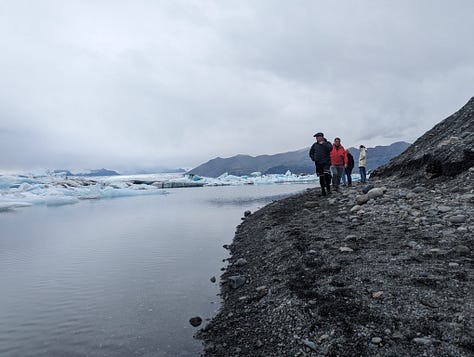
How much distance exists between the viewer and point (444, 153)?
36.5ft

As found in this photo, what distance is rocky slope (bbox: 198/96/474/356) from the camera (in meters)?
3.45

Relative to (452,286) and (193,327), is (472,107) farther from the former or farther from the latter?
(193,327)

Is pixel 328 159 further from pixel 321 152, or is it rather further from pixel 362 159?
pixel 362 159

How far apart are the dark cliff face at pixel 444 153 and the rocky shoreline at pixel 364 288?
1207mm

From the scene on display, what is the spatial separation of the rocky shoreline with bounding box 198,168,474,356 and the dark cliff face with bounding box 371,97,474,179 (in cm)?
121

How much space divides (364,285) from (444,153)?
8.68 metres

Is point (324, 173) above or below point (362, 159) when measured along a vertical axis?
below

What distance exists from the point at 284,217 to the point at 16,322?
9172 millimetres

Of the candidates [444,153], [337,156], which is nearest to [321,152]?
[337,156]

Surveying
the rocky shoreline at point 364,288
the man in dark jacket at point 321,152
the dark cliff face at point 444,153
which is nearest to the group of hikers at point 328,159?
the man in dark jacket at point 321,152

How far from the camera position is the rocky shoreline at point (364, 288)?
343cm

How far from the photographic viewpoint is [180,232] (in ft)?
51.2

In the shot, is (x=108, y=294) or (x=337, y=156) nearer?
(x=108, y=294)

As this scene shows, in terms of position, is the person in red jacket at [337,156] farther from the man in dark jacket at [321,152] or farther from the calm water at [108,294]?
the calm water at [108,294]
